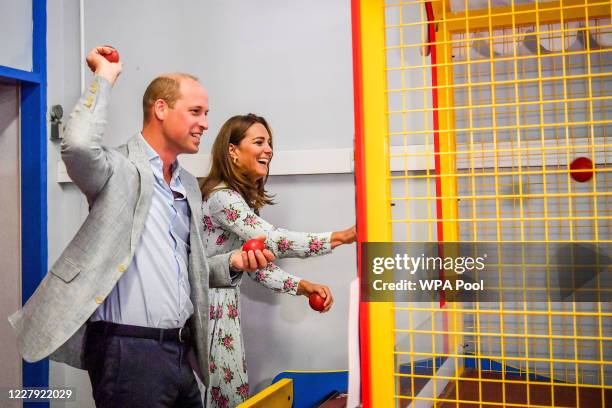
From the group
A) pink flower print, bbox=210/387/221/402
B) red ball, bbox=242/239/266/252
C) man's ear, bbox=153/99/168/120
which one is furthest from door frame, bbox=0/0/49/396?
red ball, bbox=242/239/266/252

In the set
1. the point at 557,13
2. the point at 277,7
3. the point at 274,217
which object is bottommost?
the point at 274,217

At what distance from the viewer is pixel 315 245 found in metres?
1.99

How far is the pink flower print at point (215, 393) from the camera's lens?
204 centimetres

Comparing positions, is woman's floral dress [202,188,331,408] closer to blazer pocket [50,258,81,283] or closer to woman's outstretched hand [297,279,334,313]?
woman's outstretched hand [297,279,334,313]

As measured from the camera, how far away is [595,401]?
3.96 ft

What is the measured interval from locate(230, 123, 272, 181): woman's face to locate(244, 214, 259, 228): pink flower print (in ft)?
0.91

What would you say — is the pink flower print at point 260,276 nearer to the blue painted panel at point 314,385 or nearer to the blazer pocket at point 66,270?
the blue painted panel at point 314,385

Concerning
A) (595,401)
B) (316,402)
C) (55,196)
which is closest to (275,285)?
(316,402)

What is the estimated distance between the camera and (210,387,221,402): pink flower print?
2.04 m

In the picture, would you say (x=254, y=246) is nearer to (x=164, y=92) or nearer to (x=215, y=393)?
Answer: (x=164, y=92)

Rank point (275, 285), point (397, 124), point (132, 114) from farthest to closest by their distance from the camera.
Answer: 1. point (132, 114)
2. point (397, 124)
3. point (275, 285)

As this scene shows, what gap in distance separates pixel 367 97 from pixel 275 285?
1.29 metres

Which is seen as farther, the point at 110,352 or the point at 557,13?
the point at 557,13

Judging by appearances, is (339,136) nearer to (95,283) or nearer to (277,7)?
(277,7)
